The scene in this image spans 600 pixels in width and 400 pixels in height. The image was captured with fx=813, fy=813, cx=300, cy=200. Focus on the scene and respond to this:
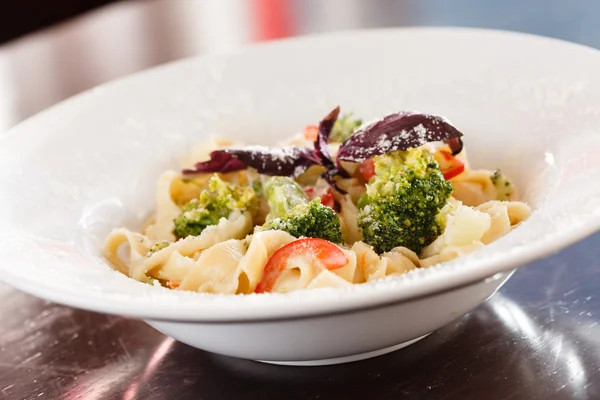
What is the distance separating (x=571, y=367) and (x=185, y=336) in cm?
89

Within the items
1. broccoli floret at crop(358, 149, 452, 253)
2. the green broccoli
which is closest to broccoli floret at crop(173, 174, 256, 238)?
the green broccoli

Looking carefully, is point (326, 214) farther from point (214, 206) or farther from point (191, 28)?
point (191, 28)

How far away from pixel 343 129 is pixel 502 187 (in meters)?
0.60

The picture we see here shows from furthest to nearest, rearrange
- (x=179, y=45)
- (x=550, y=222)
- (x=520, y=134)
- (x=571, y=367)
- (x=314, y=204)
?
(x=179, y=45) → (x=520, y=134) → (x=314, y=204) → (x=571, y=367) → (x=550, y=222)

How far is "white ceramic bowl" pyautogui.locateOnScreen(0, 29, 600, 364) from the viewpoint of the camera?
1.61 metres

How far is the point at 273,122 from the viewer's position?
3.17 meters

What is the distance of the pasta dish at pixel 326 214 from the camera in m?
2.07

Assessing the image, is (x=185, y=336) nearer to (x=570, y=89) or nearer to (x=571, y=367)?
(x=571, y=367)

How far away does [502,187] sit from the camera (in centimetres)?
252

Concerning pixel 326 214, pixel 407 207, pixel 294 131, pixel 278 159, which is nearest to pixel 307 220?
pixel 326 214

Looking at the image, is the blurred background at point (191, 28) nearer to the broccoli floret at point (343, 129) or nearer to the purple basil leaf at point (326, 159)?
the broccoli floret at point (343, 129)

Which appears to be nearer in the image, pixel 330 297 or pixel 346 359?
pixel 330 297

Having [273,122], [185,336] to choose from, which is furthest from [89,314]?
[273,122]

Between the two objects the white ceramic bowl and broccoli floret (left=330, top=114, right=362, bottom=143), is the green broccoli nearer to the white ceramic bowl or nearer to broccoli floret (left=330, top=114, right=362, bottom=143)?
the white ceramic bowl
